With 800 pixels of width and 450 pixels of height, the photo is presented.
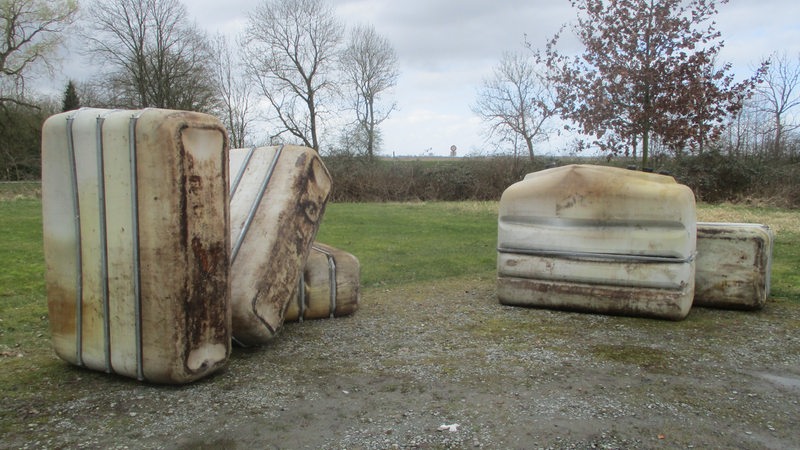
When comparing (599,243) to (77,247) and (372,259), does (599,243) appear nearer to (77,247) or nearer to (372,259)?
(77,247)

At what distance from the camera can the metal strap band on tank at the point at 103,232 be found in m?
3.39

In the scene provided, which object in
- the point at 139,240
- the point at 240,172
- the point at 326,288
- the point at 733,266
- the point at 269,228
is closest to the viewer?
the point at 139,240

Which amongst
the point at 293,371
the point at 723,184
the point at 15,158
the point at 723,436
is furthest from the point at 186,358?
the point at 15,158

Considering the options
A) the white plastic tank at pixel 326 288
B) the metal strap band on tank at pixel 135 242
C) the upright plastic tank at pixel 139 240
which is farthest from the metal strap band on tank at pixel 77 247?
the white plastic tank at pixel 326 288

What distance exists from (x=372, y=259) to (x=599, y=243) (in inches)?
165

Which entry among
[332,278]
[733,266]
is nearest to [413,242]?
[332,278]

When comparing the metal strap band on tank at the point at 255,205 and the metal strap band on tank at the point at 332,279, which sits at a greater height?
the metal strap band on tank at the point at 255,205

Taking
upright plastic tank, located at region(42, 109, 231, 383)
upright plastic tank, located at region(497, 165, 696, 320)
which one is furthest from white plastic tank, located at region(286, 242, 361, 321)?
upright plastic tank, located at region(497, 165, 696, 320)

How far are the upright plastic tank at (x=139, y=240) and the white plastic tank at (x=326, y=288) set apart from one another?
1337 millimetres

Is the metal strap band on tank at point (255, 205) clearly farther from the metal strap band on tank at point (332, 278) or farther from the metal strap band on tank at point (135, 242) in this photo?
the metal strap band on tank at point (332, 278)

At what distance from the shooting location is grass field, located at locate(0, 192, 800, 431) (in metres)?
4.04

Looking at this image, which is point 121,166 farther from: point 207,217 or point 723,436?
point 723,436

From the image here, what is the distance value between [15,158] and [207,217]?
32.3 metres

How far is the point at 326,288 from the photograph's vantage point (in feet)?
16.7
